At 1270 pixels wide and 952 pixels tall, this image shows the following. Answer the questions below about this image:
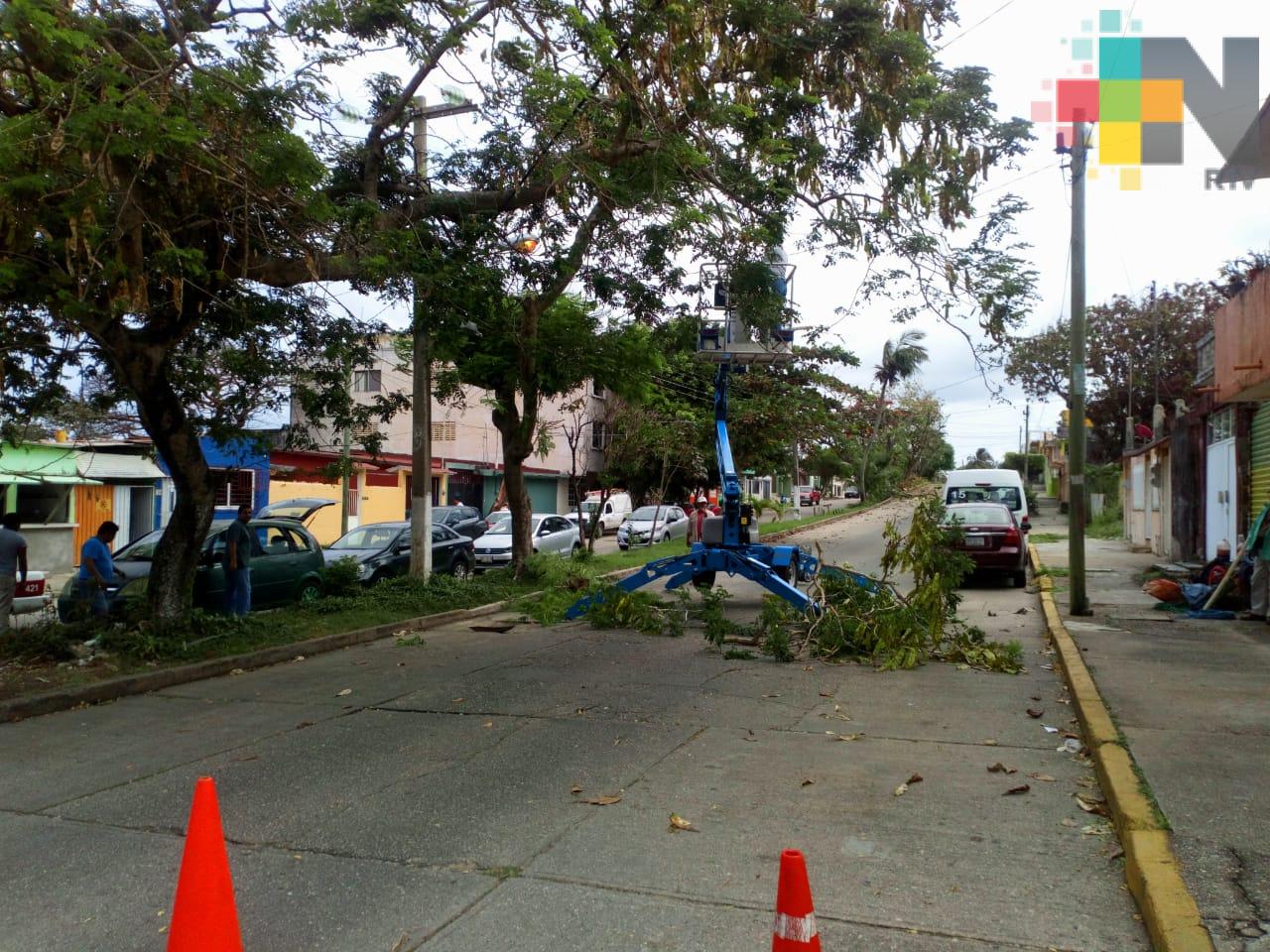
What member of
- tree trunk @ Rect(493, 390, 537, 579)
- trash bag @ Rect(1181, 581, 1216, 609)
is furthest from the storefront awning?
trash bag @ Rect(1181, 581, 1216, 609)

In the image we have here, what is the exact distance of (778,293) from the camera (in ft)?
35.8

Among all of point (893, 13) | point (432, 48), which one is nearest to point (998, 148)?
point (893, 13)

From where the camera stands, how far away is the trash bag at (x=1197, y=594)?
12.8m

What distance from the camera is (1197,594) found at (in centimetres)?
1287

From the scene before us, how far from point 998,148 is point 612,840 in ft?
25.3

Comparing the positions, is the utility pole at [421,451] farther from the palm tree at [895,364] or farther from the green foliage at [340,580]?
the palm tree at [895,364]

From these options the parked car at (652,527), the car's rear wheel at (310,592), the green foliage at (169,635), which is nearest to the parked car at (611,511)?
the parked car at (652,527)

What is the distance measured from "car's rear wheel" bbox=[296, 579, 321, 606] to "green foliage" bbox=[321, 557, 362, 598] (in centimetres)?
10

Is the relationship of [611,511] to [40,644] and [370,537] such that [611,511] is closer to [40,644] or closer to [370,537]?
[370,537]

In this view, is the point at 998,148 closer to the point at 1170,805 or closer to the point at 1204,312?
the point at 1170,805

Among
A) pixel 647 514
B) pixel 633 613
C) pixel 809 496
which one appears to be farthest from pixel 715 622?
pixel 809 496

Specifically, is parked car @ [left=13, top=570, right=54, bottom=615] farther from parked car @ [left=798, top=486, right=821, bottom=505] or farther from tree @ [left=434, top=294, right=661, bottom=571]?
parked car @ [left=798, top=486, right=821, bottom=505]

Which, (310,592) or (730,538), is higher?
(730,538)

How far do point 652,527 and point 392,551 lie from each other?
1238 cm
